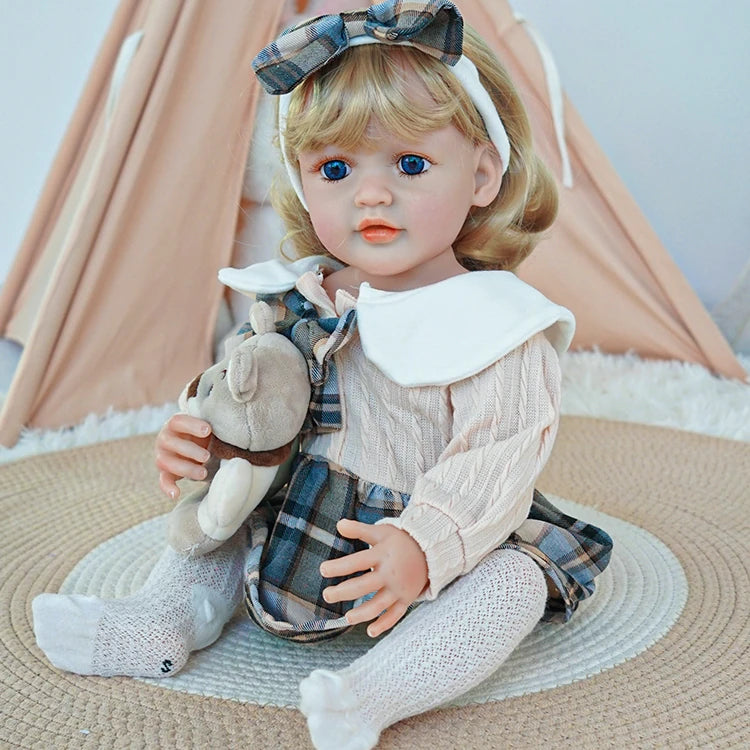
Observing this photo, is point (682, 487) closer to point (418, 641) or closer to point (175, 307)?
point (418, 641)

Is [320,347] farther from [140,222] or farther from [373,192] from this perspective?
[140,222]

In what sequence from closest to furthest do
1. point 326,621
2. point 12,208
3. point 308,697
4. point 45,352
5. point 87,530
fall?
point 308,697 → point 326,621 → point 87,530 → point 45,352 → point 12,208

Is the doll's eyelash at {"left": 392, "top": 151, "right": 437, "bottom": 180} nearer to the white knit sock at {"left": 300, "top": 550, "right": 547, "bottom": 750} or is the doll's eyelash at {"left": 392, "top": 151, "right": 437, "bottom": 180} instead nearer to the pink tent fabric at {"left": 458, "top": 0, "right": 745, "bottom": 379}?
the white knit sock at {"left": 300, "top": 550, "right": 547, "bottom": 750}

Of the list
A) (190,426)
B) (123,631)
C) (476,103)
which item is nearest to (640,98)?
(476,103)

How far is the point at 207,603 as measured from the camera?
2.89 ft

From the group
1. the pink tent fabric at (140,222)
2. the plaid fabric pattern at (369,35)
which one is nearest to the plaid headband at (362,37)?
the plaid fabric pattern at (369,35)

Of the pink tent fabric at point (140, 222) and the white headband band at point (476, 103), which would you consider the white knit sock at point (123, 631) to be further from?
the pink tent fabric at point (140, 222)

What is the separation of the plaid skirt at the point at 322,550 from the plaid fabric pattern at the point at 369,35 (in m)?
0.36

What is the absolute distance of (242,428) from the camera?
0.85 m

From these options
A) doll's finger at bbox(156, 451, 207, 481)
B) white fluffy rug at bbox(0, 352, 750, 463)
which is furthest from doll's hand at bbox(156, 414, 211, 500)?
white fluffy rug at bbox(0, 352, 750, 463)

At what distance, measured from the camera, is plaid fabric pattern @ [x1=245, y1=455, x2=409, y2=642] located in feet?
2.73

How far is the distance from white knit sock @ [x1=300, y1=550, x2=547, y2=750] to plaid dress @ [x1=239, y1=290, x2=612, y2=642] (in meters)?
0.05

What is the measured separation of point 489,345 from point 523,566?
0.60 feet

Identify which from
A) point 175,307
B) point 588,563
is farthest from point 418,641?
point 175,307
